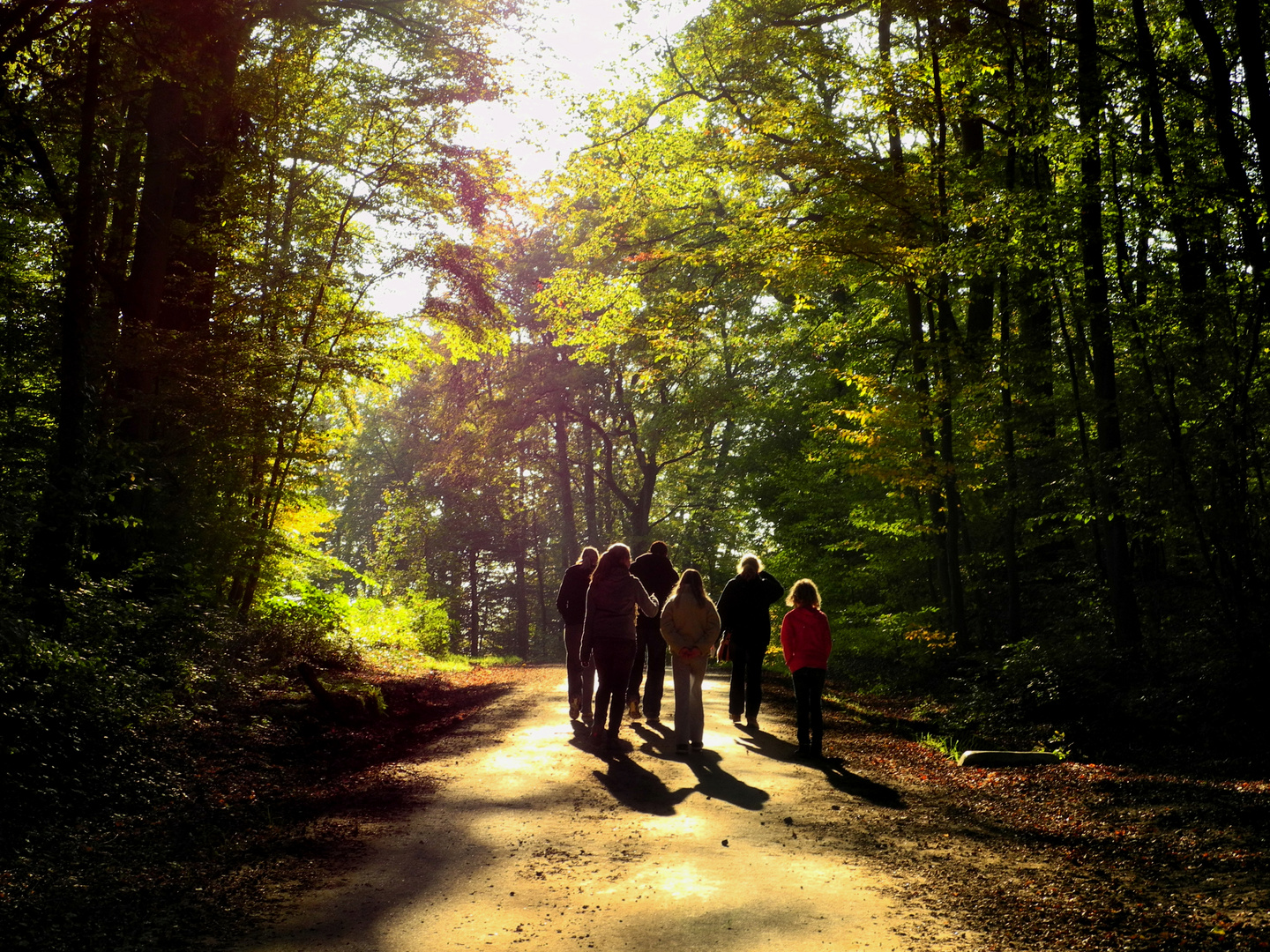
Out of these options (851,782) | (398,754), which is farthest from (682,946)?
(398,754)

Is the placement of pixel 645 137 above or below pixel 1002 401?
above

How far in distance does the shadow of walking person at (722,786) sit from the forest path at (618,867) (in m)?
0.03

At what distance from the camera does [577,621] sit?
A: 11188mm

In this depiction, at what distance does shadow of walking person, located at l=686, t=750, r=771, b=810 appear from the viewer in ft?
24.1

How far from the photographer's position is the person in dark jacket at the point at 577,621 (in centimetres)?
1092

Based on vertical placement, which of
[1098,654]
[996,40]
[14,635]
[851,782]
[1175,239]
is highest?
[996,40]

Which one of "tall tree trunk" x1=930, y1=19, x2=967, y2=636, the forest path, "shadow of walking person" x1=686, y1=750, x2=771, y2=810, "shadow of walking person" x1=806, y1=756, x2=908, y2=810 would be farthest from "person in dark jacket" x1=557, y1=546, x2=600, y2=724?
"tall tree trunk" x1=930, y1=19, x2=967, y2=636

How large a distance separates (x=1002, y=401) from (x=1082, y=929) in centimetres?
1057

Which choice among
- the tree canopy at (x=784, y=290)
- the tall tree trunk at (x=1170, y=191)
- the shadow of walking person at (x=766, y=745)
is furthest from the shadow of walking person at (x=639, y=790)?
the tall tree trunk at (x=1170, y=191)

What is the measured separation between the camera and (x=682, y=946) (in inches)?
172

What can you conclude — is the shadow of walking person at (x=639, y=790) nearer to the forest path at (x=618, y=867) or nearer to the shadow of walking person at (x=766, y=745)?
the forest path at (x=618, y=867)

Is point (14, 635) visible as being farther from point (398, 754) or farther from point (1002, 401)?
point (1002, 401)

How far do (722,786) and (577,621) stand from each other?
12.3 feet

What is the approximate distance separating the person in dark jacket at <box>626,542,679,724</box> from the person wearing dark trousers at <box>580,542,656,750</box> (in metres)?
1.55
